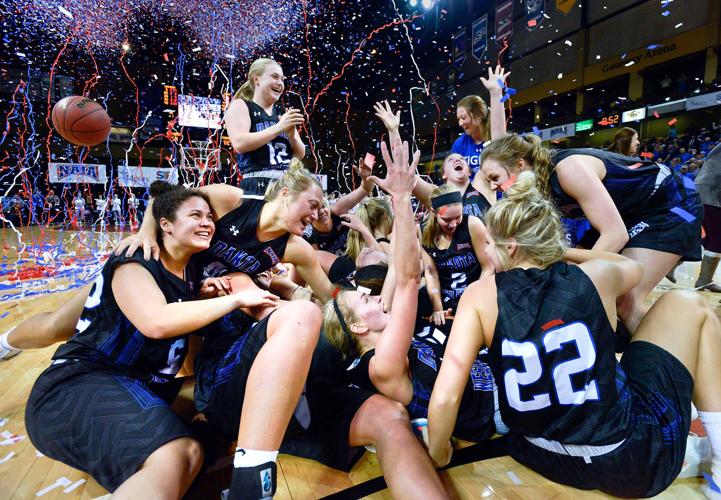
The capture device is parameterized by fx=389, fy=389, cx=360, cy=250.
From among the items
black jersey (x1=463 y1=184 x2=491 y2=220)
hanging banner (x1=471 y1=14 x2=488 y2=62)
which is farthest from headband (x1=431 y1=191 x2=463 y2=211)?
hanging banner (x1=471 y1=14 x2=488 y2=62)

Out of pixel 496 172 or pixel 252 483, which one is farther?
pixel 496 172

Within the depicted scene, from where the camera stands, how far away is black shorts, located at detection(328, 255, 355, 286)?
2.97 metres

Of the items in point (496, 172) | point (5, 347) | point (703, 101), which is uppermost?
point (703, 101)

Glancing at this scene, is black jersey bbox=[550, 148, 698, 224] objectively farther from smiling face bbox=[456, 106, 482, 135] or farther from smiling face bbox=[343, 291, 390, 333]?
smiling face bbox=[456, 106, 482, 135]

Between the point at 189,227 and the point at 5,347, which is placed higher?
the point at 189,227

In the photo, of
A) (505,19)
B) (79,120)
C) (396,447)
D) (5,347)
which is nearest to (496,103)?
(396,447)

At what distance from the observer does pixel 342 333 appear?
1.78m

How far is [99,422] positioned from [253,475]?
20.4 inches

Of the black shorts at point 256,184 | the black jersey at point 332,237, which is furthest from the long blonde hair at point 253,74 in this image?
the black jersey at point 332,237

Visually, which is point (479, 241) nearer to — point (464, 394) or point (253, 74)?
point (464, 394)

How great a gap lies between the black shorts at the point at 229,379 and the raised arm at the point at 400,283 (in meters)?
0.46

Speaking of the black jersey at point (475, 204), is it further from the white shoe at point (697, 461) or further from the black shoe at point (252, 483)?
the black shoe at point (252, 483)

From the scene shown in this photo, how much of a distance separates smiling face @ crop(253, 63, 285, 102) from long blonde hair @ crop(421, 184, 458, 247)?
135 centimetres

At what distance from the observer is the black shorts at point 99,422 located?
1146 millimetres
